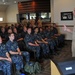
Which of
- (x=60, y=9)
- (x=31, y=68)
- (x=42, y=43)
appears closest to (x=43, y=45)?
(x=42, y=43)

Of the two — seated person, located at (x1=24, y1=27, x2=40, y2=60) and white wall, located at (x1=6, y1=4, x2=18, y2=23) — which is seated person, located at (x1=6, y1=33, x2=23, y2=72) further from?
white wall, located at (x1=6, y1=4, x2=18, y2=23)

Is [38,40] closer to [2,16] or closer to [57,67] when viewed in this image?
[57,67]

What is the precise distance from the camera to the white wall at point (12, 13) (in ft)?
46.8

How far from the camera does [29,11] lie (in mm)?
12461

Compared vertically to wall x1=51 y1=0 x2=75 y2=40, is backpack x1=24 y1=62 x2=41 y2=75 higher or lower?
lower

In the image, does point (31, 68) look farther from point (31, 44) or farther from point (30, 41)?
point (30, 41)

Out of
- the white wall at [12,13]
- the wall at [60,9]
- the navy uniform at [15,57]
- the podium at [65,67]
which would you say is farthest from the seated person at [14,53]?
the white wall at [12,13]

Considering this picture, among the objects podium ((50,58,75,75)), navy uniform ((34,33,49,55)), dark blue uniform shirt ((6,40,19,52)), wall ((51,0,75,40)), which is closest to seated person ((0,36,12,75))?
dark blue uniform shirt ((6,40,19,52))

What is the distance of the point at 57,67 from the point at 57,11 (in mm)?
9212

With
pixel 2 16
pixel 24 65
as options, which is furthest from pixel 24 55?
pixel 2 16

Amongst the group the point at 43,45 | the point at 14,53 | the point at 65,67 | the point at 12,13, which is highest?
the point at 12,13

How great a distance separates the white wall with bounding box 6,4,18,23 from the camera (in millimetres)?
14280

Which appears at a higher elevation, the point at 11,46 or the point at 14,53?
the point at 11,46

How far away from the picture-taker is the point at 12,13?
1459 cm
